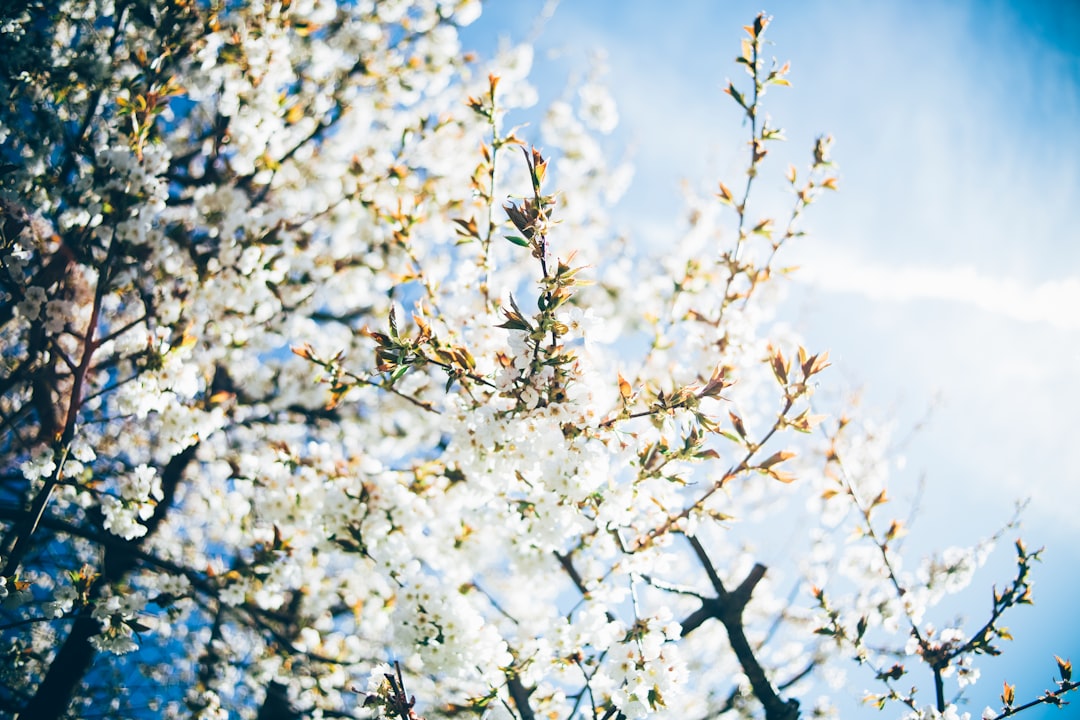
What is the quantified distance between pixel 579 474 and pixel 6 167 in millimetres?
3052

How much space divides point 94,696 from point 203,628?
877 millimetres

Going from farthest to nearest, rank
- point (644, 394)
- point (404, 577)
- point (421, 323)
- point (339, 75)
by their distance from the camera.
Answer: point (339, 75) < point (404, 577) < point (644, 394) < point (421, 323)

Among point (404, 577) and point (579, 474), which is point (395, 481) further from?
point (579, 474)

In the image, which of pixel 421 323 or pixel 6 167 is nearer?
pixel 421 323

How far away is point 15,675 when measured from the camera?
3.80 meters

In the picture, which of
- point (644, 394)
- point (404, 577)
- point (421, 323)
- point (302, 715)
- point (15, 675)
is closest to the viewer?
point (421, 323)

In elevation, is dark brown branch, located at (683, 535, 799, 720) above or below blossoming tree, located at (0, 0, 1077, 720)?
below

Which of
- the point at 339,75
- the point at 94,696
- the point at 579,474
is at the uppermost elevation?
the point at 339,75

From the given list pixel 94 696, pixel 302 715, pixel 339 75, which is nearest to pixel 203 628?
pixel 94 696

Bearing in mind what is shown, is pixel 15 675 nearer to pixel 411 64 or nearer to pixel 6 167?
pixel 6 167

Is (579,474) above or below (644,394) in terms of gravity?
below

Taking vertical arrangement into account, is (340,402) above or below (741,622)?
above

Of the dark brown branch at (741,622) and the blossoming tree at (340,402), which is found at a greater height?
the blossoming tree at (340,402)

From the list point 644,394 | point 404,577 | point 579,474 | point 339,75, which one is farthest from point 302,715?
point 339,75
